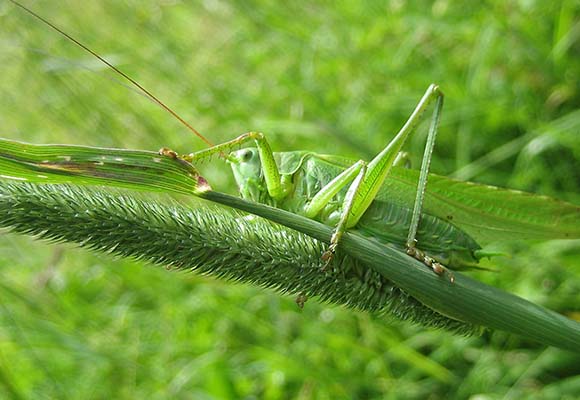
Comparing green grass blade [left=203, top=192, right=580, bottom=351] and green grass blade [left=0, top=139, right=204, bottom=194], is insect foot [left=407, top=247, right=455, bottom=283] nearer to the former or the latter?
green grass blade [left=203, top=192, right=580, bottom=351]

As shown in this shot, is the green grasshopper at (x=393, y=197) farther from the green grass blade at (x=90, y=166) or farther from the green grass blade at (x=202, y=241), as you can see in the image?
the green grass blade at (x=90, y=166)

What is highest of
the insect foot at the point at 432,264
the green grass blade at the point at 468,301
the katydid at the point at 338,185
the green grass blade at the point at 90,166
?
the katydid at the point at 338,185

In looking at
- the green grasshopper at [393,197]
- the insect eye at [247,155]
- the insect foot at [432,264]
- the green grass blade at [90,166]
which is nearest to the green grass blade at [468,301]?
the insect foot at [432,264]

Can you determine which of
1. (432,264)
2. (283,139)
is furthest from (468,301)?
(283,139)

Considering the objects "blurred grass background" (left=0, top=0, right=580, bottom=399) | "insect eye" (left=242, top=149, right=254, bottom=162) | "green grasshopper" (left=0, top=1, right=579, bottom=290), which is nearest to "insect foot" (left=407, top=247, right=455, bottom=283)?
"green grasshopper" (left=0, top=1, right=579, bottom=290)

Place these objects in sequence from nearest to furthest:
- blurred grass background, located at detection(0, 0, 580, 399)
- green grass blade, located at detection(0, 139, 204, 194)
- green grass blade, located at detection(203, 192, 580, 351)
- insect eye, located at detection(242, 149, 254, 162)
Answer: green grass blade, located at detection(0, 139, 204, 194) → green grass blade, located at detection(203, 192, 580, 351) → insect eye, located at detection(242, 149, 254, 162) → blurred grass background, located at detection(0, 0, 580, 399)

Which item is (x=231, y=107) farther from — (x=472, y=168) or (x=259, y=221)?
(x=259, y=221)

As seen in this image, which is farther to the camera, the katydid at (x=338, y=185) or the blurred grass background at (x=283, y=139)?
the blurred grass background at (x=283, y=139)

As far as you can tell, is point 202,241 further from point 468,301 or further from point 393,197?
point 393,197
